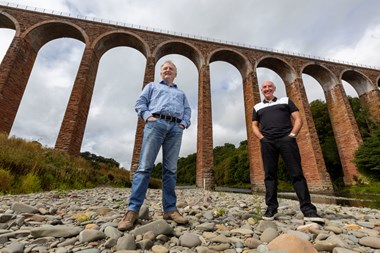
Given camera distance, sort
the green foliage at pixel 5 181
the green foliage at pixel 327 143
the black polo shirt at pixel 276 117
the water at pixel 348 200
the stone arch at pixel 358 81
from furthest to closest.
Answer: the green foliage at pixel 327 143
the stone arch at pixel 358 81
the water at pixel 348 200
the green foliage at pixel 5 181
the black polo shirt at pixel 276 117

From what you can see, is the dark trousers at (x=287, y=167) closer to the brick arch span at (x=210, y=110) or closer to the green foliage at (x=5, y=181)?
the green foliage at (x=5, y=181)

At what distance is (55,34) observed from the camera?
56.5ft

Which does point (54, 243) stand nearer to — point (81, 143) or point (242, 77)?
point (81, 143)

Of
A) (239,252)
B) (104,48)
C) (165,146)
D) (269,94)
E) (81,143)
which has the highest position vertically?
(104,48)

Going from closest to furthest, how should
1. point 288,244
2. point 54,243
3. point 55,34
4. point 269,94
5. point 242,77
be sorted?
1. point 288,244
2. point 54,243
3. point 269,94
4. point 55,34
5. point 242,77

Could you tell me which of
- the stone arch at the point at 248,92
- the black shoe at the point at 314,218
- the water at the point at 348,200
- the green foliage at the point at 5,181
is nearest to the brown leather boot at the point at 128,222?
the black shoe at the point at 314,218

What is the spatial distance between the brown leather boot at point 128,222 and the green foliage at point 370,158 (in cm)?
1908

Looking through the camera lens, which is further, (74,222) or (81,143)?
(81,143)

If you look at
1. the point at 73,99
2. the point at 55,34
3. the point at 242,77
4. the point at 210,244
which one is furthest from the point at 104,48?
the point at 210,244

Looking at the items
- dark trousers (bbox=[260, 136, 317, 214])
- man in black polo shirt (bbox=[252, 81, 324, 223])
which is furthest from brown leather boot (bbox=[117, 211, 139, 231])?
dark trousers (bbox=[260, 136, 317, 214])

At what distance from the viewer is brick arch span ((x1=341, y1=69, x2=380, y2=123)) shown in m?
20.2

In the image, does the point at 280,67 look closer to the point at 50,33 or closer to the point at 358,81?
the point at 358,81

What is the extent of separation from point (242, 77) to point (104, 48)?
1276cm

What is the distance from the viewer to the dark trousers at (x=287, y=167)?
2.72 m
